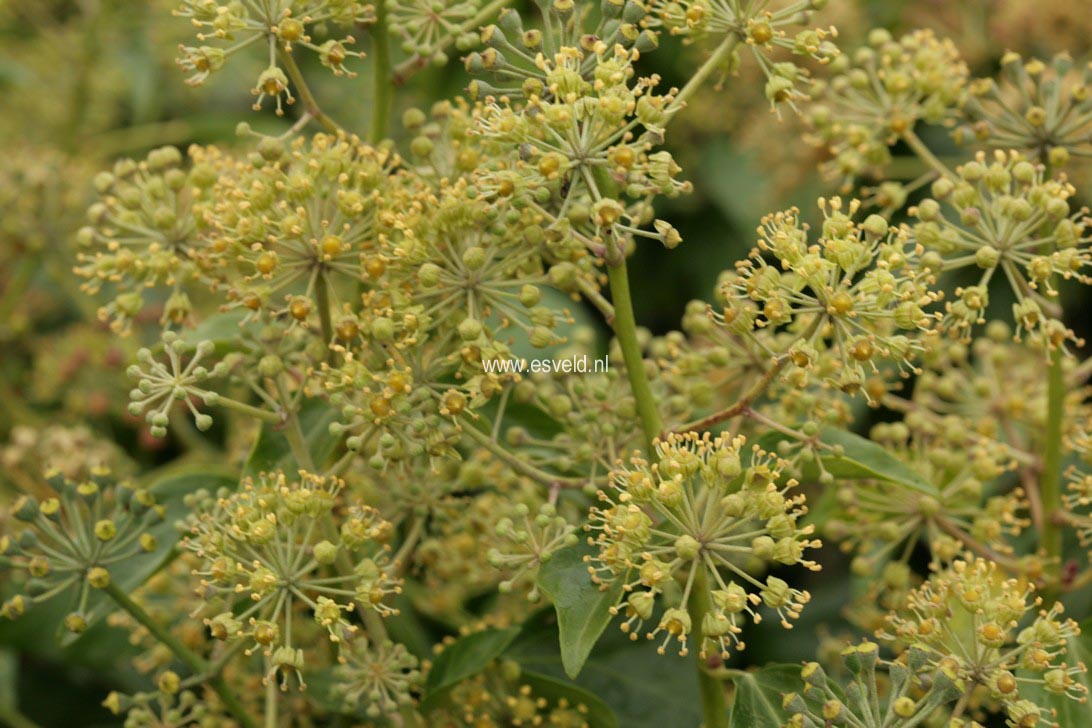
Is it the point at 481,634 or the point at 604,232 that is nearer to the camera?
the point at 604,232

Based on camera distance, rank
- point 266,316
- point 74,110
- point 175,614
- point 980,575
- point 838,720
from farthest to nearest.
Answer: point 74,110, point 175,614, point 266,316, point 980,575, point 838,720

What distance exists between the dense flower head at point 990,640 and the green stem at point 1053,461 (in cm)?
29

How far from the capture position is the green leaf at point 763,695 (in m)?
1.55

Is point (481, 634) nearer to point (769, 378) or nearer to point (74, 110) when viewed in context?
point (769, 378)

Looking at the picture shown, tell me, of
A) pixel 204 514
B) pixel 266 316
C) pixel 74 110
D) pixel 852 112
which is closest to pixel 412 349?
pixel 266 316

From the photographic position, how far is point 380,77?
1.82m

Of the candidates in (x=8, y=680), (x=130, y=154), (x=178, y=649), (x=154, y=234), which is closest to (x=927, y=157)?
(x=154, y=234)

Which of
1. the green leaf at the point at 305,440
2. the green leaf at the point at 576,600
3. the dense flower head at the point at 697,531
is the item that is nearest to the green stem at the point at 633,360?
the dense flower head at the point at 697,531

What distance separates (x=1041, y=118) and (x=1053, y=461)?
1.79 ft

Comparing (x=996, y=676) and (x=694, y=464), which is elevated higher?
(x=694, y=464)

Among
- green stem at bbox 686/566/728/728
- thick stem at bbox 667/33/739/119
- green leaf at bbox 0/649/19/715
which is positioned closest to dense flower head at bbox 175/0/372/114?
thick stem at bbox 667/33/739/119

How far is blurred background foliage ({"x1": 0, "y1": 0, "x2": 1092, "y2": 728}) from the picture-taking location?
8.85 ft

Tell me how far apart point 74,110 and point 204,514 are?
82.3 inches

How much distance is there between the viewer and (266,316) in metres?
1.72
